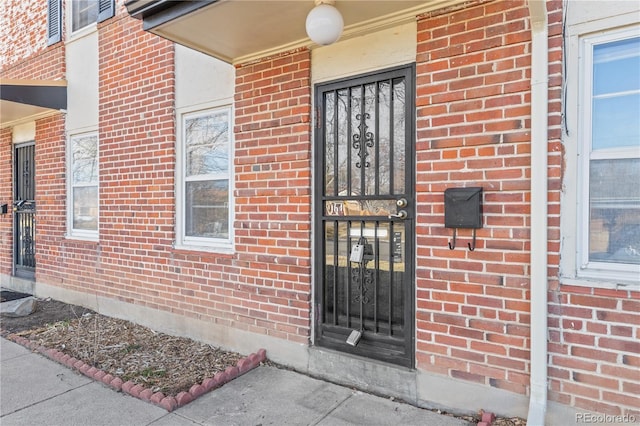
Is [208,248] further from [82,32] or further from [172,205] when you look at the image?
[82,32]

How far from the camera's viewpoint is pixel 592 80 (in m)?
2.47

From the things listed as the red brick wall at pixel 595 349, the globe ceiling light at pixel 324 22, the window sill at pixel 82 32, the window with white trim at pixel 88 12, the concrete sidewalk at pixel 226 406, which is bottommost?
the concrete sidewalk at pixel 226 406

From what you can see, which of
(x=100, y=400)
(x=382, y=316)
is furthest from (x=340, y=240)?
(x=100, y=400)

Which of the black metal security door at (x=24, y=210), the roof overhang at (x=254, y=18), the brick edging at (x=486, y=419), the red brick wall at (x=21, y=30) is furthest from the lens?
the black metal security door at (x=24, y=210)

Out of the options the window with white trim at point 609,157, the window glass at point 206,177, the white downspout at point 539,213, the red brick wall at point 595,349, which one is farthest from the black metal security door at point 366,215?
the window glass at point 206,177

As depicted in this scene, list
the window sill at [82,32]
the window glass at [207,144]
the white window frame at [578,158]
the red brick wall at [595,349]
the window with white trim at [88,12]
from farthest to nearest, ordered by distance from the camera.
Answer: the window sill at [82,32] → the window with white trim at [88,12] → the window glass at [207,144] → the white window frame at [578,158] → the red brick wall at [595,349]

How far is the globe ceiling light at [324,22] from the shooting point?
2.65 metres

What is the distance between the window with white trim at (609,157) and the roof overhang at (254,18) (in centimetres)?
101

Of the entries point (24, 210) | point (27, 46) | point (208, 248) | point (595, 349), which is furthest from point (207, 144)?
point (27, 46)

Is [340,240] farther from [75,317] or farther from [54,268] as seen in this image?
[54,268]

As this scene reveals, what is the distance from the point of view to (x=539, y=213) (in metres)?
2.47

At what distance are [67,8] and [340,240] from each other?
565cm

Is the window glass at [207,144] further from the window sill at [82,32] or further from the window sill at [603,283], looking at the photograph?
the window sill at [603,283]

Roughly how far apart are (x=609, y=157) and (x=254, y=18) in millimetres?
2557
